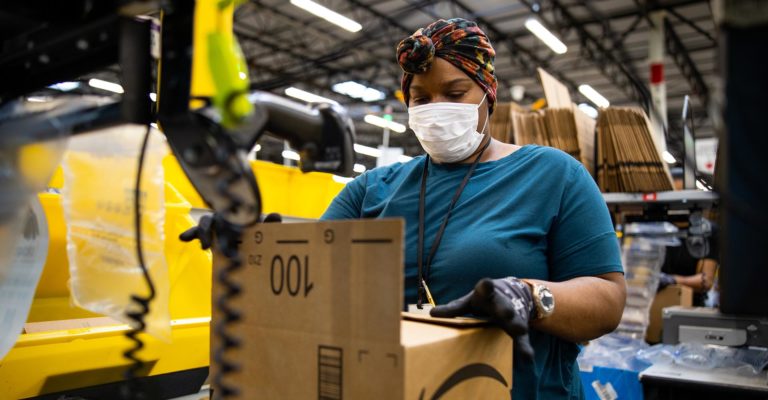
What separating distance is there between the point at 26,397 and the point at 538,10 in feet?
30.7

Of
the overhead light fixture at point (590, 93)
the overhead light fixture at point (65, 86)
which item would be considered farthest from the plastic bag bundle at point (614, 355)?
the overhead light fixture at point (590, 93)

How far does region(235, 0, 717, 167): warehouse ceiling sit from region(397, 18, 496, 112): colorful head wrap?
6747 millimetres

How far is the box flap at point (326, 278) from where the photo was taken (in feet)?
2.33

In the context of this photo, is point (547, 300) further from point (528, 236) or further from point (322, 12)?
point (322, 12)

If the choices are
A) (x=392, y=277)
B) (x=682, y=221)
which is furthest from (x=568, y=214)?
(x=682, y=221)

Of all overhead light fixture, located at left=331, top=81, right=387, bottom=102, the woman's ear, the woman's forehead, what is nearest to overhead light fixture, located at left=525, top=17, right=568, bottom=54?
overhead light fixture, located at left=331, top=81, right=387, bottom=102

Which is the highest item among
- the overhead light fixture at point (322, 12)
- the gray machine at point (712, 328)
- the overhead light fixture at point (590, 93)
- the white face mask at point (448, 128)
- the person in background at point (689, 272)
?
the overhead light fixture at point (322, 12)

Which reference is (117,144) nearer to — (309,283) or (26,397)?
(309,283)

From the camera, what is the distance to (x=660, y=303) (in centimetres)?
397

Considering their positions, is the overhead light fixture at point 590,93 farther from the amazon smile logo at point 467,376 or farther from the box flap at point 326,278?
the box flap at point 326,278

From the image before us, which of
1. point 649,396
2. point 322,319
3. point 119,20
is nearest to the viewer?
point 119,20

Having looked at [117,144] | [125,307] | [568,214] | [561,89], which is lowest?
[125,307]

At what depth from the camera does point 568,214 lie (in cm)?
120

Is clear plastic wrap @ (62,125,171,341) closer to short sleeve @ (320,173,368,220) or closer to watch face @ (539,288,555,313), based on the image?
short sleeve @ (320,173,368,220)
